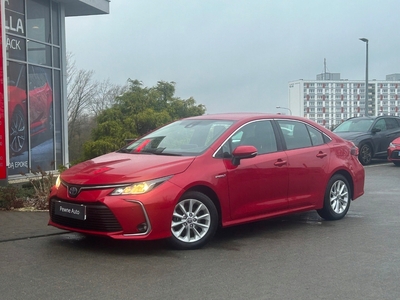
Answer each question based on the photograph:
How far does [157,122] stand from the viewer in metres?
24.9

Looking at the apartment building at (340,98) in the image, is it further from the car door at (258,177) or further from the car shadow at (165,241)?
the car door at (258,177)

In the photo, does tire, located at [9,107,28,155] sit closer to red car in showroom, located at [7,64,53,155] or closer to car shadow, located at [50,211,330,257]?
red car in showroom, located at [7,64,53,155]

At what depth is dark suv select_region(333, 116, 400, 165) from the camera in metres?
18.7

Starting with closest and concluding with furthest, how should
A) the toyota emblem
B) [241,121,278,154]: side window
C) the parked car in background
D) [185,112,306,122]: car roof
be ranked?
the toyota emblem, [241,121,278,154]: side window, [185,112,306,122]: car roof, the parked car in background

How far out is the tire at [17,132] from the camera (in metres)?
14.9

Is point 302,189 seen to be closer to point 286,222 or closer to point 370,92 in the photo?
point 286,222

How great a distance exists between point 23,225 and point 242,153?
3.38 meters

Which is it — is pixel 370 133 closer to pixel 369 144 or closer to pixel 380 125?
pixel 369 144

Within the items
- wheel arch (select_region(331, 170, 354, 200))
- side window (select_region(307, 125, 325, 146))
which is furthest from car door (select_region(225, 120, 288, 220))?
wheel arch (select_region(331, 170, 354, 200))

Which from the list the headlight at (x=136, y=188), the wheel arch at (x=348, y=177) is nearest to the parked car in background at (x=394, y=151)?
the wheel arch at (x=348, y=177)

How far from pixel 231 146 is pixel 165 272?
2.19m

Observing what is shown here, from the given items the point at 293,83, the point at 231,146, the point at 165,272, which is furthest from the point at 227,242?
the point at 293,83

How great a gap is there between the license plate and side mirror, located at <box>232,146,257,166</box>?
193 centimetres

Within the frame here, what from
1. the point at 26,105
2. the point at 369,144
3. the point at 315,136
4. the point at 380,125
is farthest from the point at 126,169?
the point at 380,125
